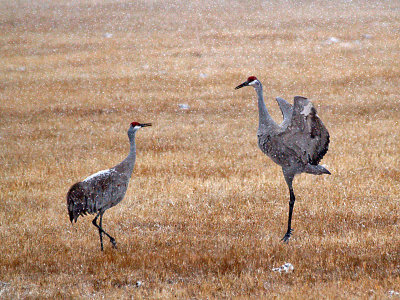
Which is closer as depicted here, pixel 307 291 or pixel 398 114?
pixel 307 291

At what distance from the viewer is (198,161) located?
42.8 feet

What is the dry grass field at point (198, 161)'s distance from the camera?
6.84m

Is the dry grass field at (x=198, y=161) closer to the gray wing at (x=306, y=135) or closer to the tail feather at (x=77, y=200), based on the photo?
the tail feather at (x=77, y=200)

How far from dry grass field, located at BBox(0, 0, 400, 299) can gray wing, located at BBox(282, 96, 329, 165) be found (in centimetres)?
138

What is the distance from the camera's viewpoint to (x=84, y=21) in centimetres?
3781

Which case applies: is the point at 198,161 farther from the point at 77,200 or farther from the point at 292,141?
the point at 77,200

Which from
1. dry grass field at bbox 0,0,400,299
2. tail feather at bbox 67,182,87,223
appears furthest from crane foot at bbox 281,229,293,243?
tail feather at bbox 67,182,87,223

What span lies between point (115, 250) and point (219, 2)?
131 ft

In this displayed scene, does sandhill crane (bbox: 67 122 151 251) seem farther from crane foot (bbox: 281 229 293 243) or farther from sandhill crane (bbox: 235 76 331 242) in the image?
crane foot (bbox: 281 229 293 243)

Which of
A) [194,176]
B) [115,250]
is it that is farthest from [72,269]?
[194,176]

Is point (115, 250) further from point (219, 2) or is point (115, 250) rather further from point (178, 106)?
point (219, 2)

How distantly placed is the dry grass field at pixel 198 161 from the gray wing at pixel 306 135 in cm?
138

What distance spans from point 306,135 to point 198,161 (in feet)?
18.3

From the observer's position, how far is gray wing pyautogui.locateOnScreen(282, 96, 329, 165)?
7.30 meters
